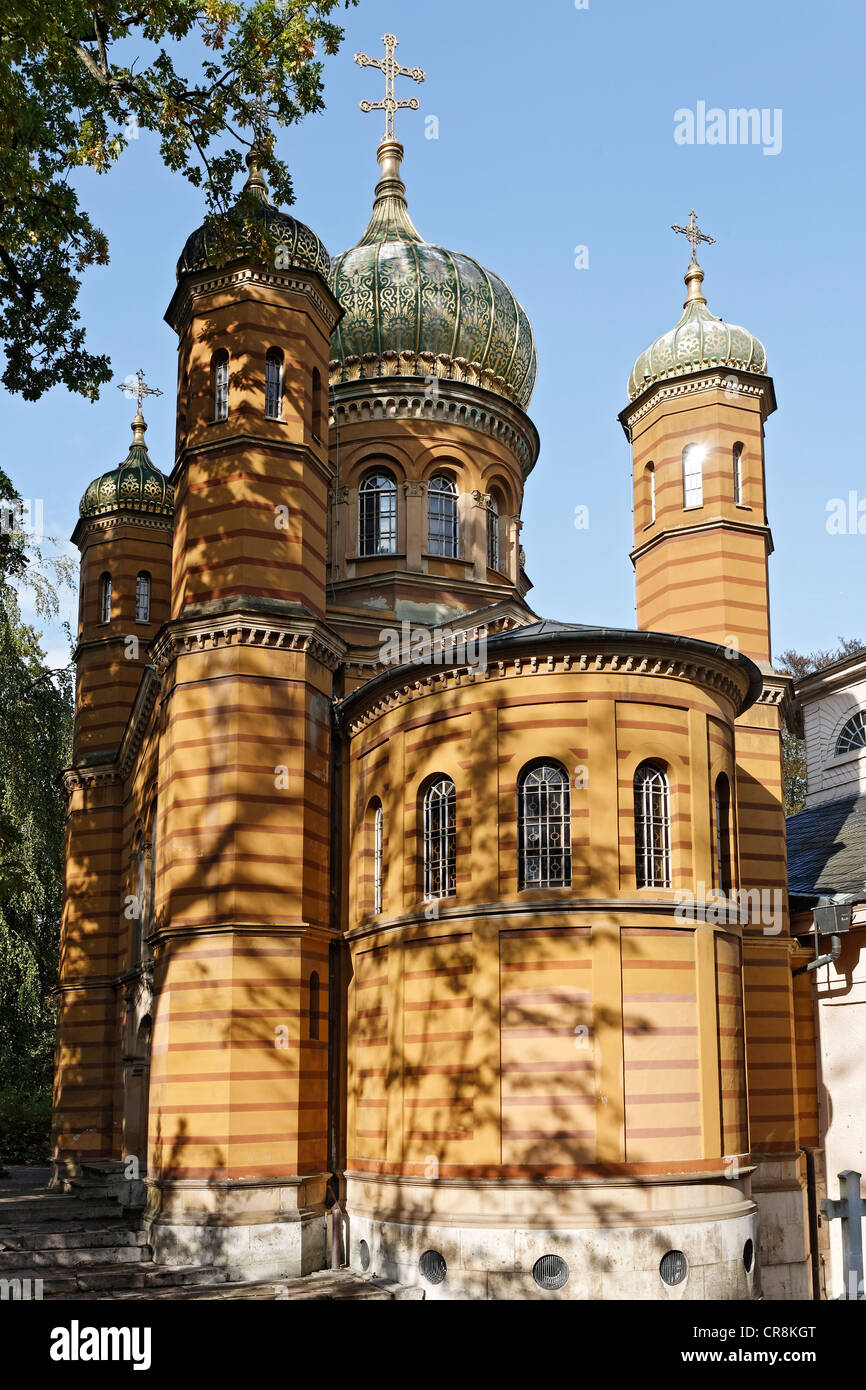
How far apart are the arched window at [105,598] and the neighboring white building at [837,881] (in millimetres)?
17189

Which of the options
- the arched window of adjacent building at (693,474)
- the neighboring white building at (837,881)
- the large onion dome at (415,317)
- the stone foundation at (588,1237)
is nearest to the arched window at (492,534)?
the large onion dome at (415,317)

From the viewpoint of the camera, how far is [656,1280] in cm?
1728

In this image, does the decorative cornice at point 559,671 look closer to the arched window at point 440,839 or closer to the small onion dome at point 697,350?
the arched window at point 440,839

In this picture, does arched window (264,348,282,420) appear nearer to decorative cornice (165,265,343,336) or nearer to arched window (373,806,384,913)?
decorative cornice (165,265,343,336)

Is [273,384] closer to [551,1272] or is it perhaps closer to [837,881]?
[837,881]

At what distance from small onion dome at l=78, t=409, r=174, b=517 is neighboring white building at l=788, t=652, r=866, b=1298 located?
16.5 meters

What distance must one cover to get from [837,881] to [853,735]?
6.59 metres

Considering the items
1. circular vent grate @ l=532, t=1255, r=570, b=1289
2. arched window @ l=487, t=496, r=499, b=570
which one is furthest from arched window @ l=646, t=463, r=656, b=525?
circular vent grate @ l=532, t=1255, r=570, b=1289

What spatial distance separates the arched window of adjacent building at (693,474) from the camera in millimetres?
26594

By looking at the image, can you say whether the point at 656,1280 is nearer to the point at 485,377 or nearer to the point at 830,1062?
the point at 830,1062

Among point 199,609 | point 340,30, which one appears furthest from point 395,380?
point 340,30

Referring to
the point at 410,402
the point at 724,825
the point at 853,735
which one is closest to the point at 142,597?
the point at 410,402

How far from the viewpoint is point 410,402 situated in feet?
92.4

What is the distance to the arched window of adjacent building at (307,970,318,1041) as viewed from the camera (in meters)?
21.4
